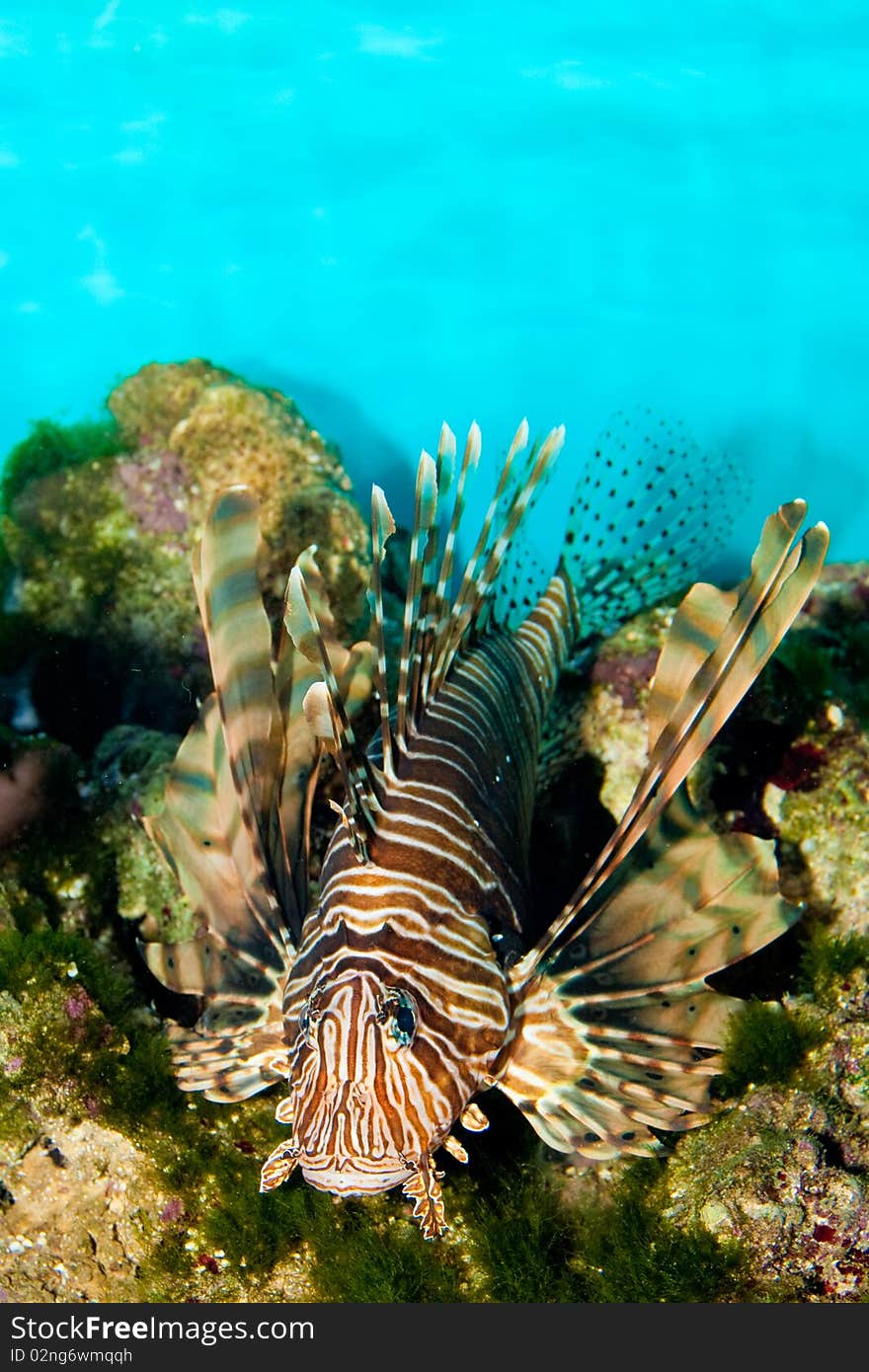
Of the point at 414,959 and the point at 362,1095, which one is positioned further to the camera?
the point at 414,959

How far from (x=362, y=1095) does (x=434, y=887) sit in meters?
0.53

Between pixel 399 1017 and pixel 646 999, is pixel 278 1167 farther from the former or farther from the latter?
pixel 646 999

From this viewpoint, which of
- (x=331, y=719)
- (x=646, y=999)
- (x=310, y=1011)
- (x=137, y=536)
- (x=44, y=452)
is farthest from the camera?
(x=44, y=452)

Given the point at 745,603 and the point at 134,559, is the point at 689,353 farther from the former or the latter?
the point at 745,603

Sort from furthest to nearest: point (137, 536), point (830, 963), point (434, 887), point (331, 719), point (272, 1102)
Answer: point (137, 536), point (272, 1102), point (830, 963), point (434, 887), point (331, 719)

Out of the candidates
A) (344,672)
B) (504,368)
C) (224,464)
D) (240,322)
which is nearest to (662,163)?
(504,368)

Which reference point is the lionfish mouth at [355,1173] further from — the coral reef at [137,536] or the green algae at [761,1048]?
the coral reef at [137,536]

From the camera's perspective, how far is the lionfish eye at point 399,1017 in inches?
75.1

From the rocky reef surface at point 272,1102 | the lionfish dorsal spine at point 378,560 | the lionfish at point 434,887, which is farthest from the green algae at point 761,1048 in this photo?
the lionfish dorsal spine at point 378,560

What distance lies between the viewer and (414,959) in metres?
2.12

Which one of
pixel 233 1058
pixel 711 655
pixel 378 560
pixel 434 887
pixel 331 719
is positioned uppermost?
pixel 378 560

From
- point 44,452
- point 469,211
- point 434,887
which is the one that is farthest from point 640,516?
point 44,452

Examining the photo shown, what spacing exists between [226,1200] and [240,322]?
543 centimetres

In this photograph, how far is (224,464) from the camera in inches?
197
